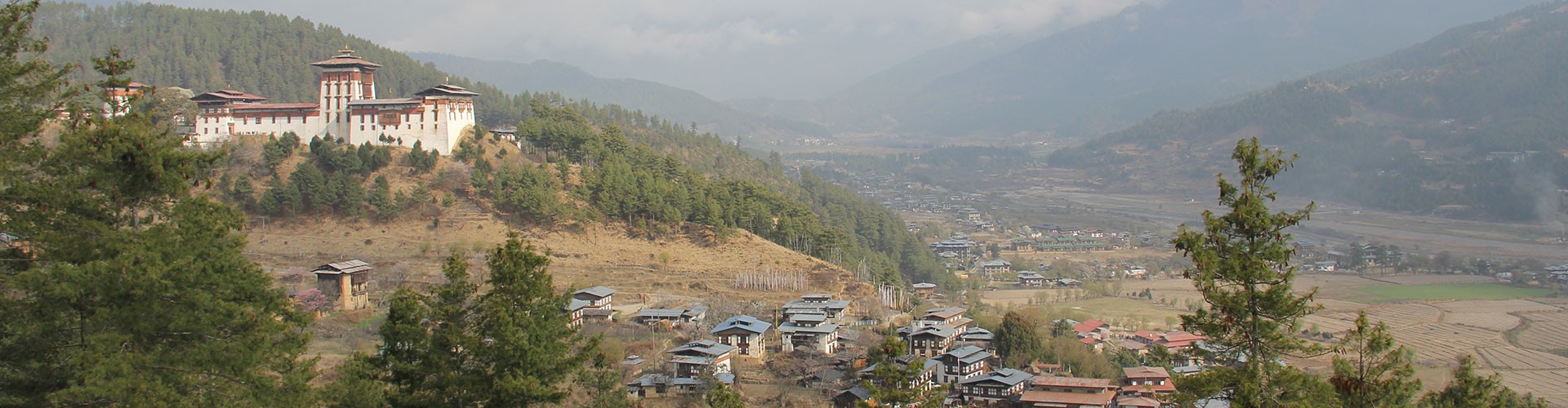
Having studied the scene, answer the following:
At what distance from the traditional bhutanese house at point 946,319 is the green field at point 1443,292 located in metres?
27.2

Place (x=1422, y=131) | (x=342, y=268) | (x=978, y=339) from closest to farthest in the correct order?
(x=978, y=339), (x=342, y=268), (x=1422, y=131)

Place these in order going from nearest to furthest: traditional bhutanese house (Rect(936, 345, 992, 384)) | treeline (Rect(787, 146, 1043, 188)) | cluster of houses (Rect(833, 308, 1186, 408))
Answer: cluster of houses (Rect(833, 308, 1186, 408)) → traditional bhutanese house (Rect(936, 345, 992, 384)) → treeline (Rect(787, 146, 1043, 188))

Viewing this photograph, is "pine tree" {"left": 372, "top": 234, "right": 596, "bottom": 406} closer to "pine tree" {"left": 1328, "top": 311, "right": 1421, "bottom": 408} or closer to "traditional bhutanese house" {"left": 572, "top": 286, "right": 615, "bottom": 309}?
"pine tree" {"left": 1328, "top": 311, "right": 1421, "bottom": 408}

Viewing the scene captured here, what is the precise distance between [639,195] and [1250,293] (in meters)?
36.5

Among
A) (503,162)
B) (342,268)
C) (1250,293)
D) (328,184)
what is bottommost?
(342,268)

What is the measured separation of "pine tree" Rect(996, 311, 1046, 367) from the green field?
29761 mm

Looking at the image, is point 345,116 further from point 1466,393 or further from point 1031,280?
point 1466,393

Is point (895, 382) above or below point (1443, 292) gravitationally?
above

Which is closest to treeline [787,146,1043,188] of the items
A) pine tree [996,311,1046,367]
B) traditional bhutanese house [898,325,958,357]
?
pine tree [996,311,1046,367]

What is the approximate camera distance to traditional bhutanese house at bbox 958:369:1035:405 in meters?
29.8

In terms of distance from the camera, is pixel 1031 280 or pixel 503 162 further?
pixel 1031 280

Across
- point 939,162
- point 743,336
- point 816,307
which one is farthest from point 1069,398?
point 939,162

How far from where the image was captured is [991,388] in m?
30.1

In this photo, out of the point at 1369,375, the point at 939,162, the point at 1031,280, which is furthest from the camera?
the point at 939,162
